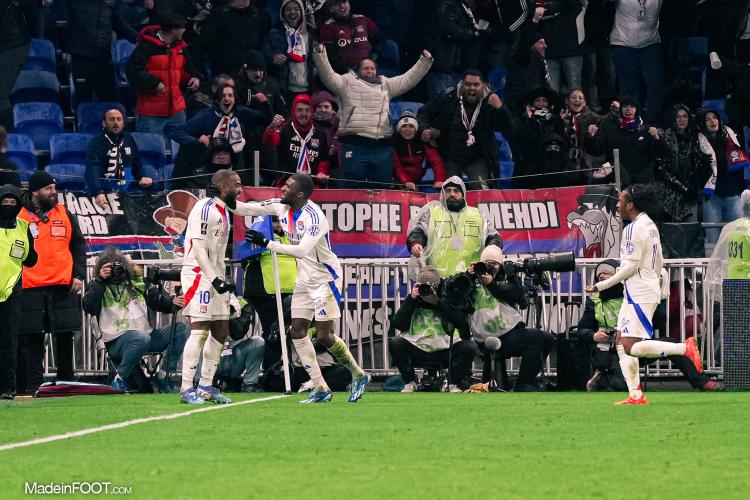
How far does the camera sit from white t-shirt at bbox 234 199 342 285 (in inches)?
511

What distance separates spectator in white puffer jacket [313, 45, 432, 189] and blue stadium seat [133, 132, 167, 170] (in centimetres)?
233

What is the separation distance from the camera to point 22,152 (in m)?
19.8

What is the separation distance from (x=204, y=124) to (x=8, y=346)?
5.20m

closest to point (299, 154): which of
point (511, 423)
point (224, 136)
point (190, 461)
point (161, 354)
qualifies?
point (224, 136)

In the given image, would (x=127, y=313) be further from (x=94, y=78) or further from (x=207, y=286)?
(x=94, y=78)

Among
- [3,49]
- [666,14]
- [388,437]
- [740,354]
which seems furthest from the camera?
[666,14]

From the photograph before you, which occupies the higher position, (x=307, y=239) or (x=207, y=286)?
(x=307, y=239)

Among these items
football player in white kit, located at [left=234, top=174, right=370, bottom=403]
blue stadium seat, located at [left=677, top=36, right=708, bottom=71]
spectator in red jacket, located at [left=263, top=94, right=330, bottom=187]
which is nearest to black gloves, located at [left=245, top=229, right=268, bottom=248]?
football player in white kit, located at [left=234, top=174, right=370, bottom=403]

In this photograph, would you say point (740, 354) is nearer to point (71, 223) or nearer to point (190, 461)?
point (71, 223)

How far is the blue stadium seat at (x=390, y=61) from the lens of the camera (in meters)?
21.7

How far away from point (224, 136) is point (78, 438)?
30.9 feet

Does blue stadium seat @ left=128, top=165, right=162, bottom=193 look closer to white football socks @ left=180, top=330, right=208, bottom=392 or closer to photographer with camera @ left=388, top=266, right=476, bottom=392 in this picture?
photographer with camera @ left=388, top=266, right=476, bottom=392

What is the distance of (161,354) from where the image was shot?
16.4 metres

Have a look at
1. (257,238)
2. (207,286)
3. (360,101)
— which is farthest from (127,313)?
(360,101)
